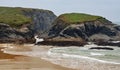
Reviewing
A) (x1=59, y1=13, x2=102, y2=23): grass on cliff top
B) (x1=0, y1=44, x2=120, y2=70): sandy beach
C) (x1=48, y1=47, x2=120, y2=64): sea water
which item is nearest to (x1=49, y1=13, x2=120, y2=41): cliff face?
(x1=59, y1=13, x2=102, y2=23): grass on cliff top

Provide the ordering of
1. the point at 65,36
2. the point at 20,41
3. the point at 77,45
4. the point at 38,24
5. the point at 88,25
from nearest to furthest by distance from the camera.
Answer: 1. the point at 77,45
2. the point at 20,41
3. the point at 65,36
4. the point at 88,25
5. the point at 38,24

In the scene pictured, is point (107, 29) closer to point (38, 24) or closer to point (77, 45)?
point (77, 45)

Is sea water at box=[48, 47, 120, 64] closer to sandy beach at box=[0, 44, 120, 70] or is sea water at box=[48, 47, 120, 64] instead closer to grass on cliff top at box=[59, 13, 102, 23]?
sandy beach at box=[0, 44, 120, 70]

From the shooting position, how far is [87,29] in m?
92.5

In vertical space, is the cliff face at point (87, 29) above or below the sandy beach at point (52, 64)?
below

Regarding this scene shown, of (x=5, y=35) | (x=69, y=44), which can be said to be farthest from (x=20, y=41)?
(x=69, y=44)

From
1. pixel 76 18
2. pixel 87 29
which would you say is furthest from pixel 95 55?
pixel 76 18

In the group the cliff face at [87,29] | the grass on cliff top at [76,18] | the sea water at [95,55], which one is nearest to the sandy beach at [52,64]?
the sea water at [95,55]

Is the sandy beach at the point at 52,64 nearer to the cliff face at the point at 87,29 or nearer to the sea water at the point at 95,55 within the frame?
the sea water at the point at 95,55

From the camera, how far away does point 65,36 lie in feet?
290

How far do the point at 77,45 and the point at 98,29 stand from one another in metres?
19.4

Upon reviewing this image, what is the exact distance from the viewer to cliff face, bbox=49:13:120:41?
89.4 m

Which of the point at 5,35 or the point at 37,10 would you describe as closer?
the point at 5,35

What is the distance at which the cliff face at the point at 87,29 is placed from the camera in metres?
89.4
